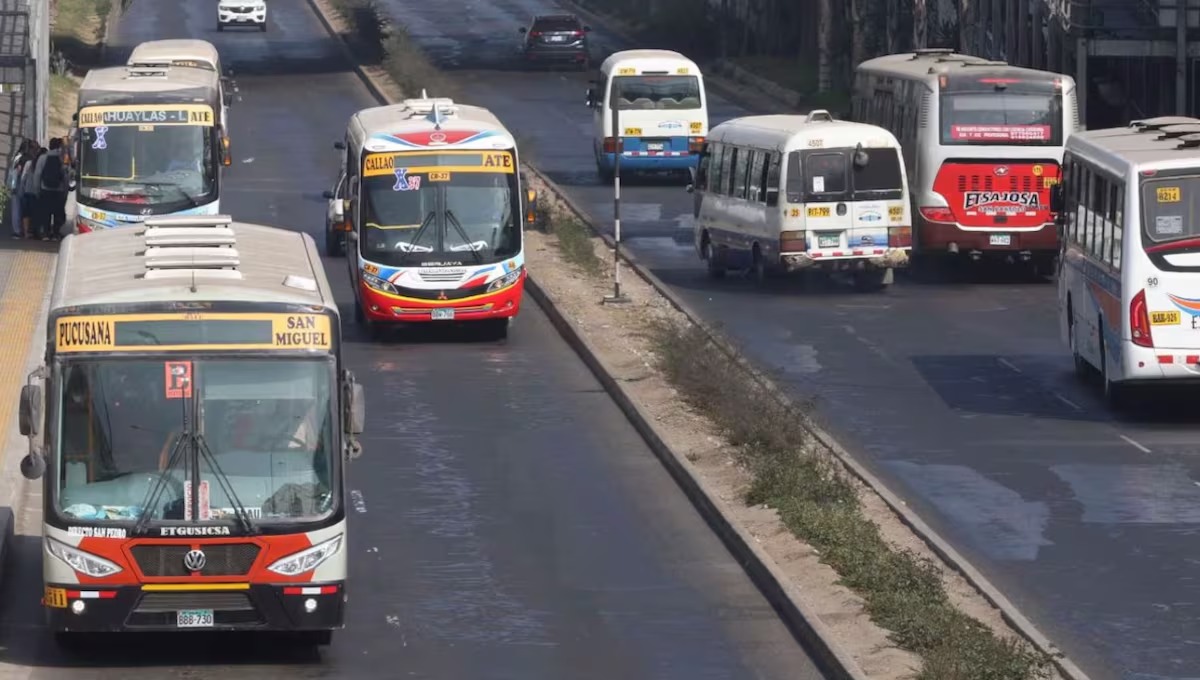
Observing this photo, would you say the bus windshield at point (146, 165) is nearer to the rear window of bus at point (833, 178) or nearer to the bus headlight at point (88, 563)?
the rear window of bus at point (833, 178)

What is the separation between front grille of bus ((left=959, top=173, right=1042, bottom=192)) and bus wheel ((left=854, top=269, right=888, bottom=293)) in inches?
67.5


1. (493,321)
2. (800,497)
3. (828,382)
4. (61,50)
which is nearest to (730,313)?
(493,321)

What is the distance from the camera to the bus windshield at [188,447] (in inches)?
525

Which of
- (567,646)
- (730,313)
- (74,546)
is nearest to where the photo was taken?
(74,546)

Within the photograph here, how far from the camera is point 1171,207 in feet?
70.4

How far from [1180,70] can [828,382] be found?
20181mm

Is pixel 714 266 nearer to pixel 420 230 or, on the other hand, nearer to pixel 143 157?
pixel 420 230

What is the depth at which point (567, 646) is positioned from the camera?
14.1 metres

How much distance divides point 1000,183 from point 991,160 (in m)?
0.34

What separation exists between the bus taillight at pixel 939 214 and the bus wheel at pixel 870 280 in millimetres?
1051

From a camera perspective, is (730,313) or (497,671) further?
(730,313)

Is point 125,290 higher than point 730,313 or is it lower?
higher

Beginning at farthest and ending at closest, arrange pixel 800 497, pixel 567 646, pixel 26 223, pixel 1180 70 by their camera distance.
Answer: pixel 1180 70
pixel 26 223
pixel 800 497
pixel 567 646

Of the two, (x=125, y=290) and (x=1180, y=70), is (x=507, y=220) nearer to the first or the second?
(x=125, y=290)
